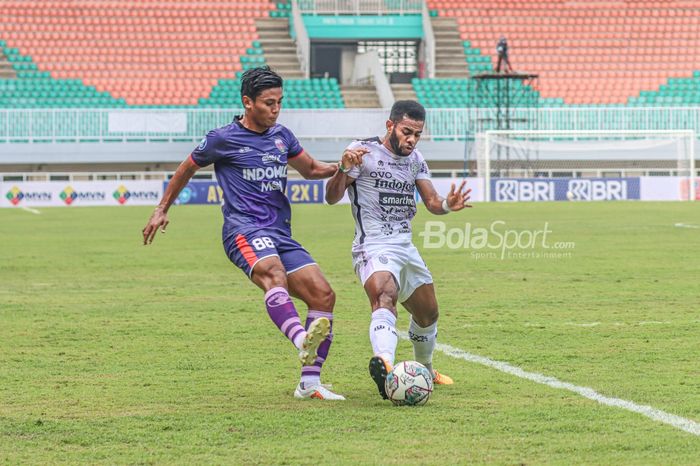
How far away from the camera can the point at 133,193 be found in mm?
37062

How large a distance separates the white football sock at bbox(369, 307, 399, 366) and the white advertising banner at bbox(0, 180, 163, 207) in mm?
31034

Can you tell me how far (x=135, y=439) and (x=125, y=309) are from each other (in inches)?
240

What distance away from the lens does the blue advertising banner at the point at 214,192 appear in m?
37.2

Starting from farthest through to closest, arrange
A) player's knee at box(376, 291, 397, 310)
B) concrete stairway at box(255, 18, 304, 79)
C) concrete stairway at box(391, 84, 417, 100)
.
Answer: concrete stairway at box(255, 18, 304, 79), concrete stairway at box(391, 84, 417, 100), player's knee at box(376, 291, 397, 310)

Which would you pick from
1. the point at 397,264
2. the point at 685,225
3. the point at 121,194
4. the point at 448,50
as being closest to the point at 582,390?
the point at 397,264

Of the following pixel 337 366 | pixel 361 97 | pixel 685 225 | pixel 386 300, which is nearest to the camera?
pixel 386 300

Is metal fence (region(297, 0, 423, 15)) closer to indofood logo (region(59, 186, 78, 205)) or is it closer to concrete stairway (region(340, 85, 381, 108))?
concrete stairway (region(340, 85, 381, 108))

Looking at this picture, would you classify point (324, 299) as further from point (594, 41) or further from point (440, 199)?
point (594, 41)

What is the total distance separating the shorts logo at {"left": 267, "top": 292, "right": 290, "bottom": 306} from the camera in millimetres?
6609

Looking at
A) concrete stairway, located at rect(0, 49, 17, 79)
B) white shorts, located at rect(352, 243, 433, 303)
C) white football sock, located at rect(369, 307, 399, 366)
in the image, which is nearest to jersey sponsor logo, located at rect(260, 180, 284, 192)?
white shorts, located at rect(352, 243, 433, 303)

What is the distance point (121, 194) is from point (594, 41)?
2164 centimetres

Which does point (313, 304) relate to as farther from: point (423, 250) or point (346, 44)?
point (346, 44)

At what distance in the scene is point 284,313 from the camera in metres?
6.57

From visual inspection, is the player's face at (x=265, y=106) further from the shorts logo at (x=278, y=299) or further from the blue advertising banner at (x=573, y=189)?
the blue advertising banner at (x=573, y=189)
